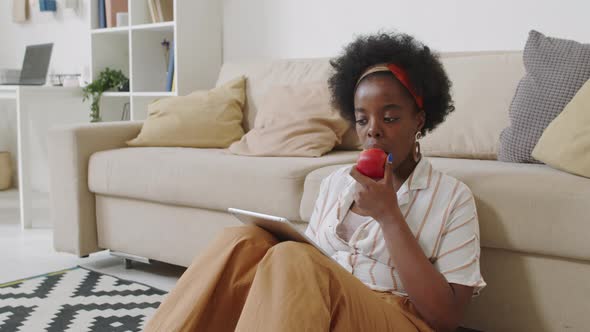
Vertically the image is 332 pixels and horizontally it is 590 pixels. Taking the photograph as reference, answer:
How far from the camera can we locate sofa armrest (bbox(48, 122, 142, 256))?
2.62 meters

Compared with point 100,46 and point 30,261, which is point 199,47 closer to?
point 100,46

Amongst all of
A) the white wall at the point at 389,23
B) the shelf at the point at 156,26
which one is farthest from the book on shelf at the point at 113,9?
the white wall at the point at 389,23

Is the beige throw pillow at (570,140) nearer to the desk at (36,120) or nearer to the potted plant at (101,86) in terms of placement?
the desk at (36,120)

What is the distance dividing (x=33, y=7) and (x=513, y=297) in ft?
13.3

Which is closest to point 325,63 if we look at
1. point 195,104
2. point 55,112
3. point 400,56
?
point 195,104

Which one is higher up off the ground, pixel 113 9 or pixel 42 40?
pixel 113 9

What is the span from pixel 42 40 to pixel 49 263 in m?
2.38

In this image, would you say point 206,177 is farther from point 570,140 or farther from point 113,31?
point 113,31

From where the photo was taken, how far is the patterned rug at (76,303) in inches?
77.5

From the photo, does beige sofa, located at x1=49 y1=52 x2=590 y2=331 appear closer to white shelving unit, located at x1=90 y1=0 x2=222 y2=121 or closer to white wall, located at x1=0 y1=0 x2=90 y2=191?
white shelving unit, located at x1=90 y1=0 x2=222 y2=121

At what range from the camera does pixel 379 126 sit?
1.35 meters

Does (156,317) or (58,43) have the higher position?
(58,43)

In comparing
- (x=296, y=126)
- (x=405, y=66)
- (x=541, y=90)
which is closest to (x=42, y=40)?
(x=296, y=126)

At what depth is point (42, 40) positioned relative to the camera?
4.62 metres
